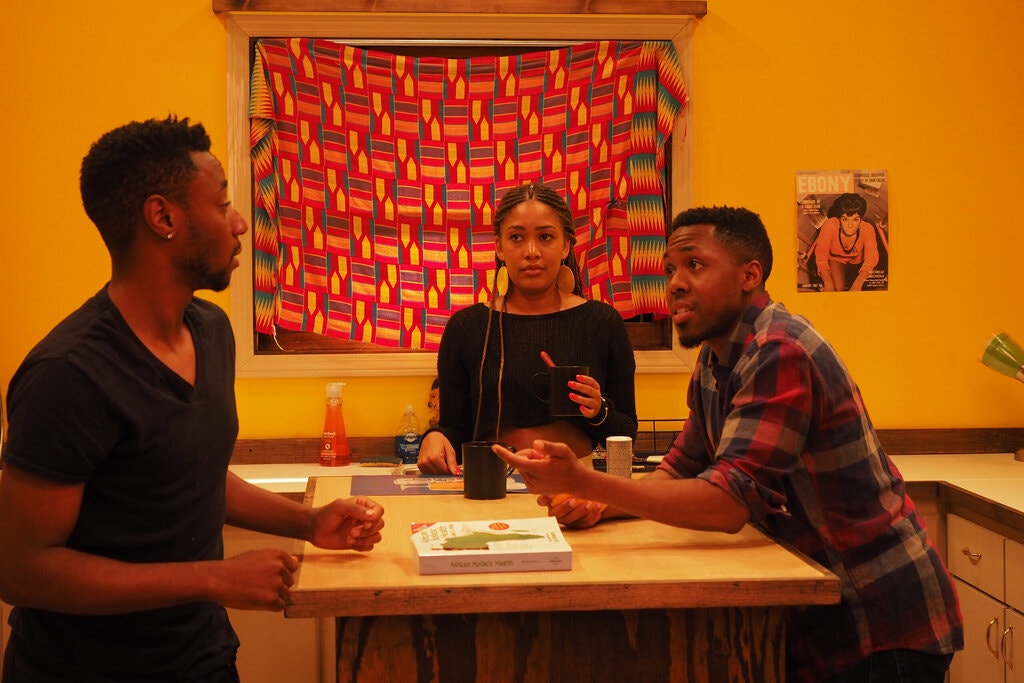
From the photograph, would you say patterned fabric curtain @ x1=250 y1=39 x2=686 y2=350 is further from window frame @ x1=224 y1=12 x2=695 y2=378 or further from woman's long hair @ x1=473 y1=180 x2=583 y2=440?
woman's long hair @ x1=473 y1=180 x2=583 y2=440

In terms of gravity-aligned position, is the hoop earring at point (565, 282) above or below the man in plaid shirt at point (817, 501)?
above

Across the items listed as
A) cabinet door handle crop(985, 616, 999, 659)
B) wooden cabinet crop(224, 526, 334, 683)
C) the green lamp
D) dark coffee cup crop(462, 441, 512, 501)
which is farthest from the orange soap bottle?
the green lamp

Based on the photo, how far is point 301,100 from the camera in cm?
331

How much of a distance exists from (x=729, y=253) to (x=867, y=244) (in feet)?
6.31

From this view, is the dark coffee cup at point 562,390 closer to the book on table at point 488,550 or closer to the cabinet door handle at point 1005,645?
the book on table at point 488,550

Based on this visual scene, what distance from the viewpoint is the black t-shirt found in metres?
1.23

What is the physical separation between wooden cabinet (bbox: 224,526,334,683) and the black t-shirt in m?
1.51

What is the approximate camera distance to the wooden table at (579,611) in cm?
131

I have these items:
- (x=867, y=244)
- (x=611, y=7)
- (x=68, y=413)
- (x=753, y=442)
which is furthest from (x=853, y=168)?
(x=68, y=413)

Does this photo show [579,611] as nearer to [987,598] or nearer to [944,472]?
[987,598]

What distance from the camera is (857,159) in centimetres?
344

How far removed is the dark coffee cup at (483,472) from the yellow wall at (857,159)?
5.11 ft

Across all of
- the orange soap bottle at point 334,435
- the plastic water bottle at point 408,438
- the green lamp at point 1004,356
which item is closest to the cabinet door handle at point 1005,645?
the green lamp at point 1004,356

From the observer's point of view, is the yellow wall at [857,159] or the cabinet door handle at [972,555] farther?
the yellow wall at [857,159]
